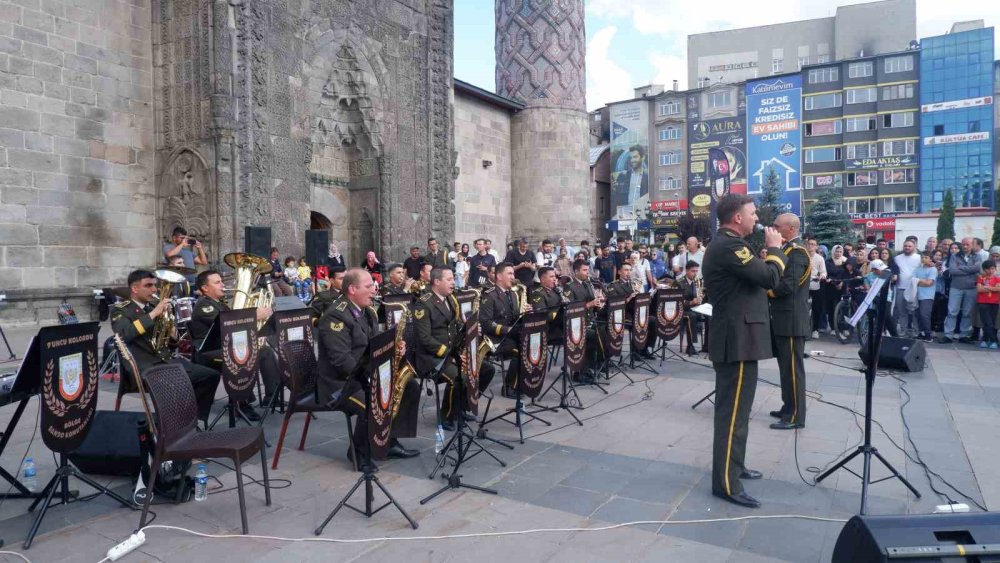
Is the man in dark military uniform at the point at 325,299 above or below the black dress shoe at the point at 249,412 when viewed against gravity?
above

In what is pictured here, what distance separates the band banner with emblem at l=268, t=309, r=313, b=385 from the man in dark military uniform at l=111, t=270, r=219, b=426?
67cm

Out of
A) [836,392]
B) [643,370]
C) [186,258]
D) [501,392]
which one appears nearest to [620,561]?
[501,392]

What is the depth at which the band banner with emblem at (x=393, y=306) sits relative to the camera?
319 inches

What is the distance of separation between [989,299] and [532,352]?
9.61m

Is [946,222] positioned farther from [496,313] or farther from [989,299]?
[496,313]

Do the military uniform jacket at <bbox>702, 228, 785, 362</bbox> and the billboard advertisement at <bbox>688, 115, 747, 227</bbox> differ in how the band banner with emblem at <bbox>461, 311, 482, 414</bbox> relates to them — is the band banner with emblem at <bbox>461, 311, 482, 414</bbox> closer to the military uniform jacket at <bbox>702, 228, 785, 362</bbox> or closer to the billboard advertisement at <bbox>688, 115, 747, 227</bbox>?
the military uniform jacket at <bbox>702, 228, 785, 362</bbox>

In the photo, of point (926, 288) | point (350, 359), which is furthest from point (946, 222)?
point (350, 359)

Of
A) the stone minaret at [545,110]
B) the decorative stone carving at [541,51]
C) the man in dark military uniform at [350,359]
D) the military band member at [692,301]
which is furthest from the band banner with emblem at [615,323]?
the decorative stone carving at [541,51]

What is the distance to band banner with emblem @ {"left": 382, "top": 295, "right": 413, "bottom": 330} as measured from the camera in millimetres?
8102

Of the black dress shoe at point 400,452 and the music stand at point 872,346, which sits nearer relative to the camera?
the music stand at point 872,346

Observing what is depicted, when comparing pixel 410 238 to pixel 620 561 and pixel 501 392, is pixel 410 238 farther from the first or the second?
pixel 620 561

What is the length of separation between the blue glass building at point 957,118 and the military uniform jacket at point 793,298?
56.4 meters

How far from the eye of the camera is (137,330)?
5.66 meters

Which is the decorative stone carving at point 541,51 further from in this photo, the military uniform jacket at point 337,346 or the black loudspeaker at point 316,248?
the military uniform jacket at point 337,346
